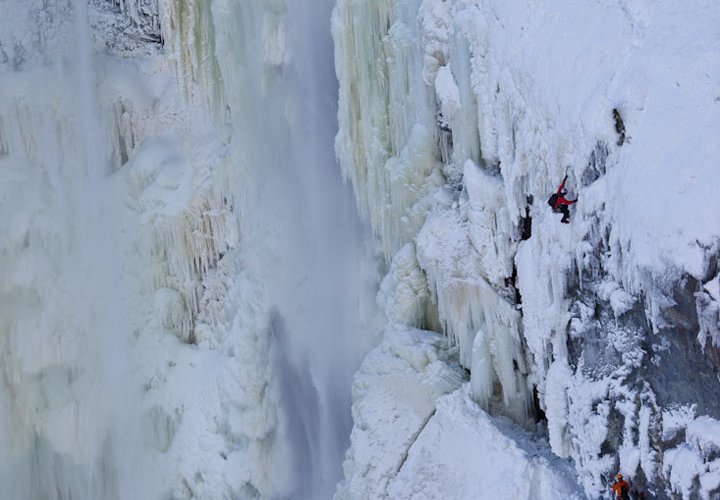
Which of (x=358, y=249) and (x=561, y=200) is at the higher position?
(x=561, y=200)

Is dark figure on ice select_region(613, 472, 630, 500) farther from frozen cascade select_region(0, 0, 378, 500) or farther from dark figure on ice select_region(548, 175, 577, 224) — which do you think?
frozen cascade select_region(0, 0, 378, 500)

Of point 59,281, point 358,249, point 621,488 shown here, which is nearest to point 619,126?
point 621,488

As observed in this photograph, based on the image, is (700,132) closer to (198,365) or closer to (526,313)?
(526,313)

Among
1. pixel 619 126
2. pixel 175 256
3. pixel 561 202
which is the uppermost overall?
pixel 619 126

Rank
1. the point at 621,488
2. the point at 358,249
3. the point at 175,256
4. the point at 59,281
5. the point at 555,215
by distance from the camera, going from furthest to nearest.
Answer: the point at 59,281 → the point at 175,256 → the point at 358,249 → the point at 555,215 → the point at 621,488

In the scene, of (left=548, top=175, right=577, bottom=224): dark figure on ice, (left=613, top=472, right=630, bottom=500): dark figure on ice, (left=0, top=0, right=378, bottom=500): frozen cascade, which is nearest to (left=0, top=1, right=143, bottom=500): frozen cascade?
(left=0, top=0, right=378, bottom=500): frozen cascade

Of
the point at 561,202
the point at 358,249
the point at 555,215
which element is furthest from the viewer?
the point at 358,249

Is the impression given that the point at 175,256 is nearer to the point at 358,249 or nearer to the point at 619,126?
the point at 358,249
